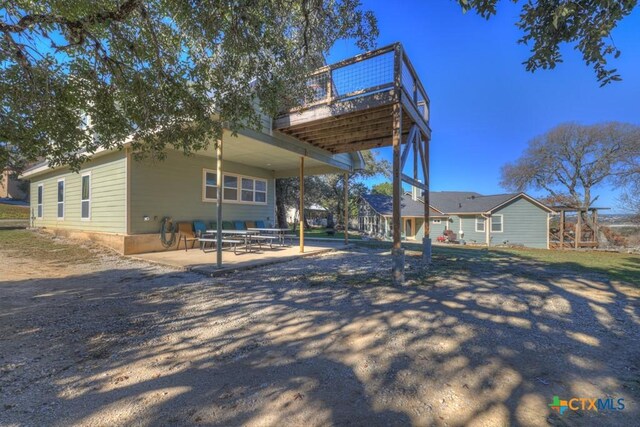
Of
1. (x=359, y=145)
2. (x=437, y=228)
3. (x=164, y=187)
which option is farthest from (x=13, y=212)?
(x=437, y=228)

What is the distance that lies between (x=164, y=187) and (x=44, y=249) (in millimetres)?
3925

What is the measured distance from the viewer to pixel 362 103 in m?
6.10

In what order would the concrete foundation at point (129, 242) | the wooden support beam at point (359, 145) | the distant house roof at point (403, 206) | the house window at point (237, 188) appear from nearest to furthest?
the concrete foundation at point (129, 242) < the wooden support beam at point (359, 145) < the house window at point (237, 188) < the distant house roof at point (403, 206)

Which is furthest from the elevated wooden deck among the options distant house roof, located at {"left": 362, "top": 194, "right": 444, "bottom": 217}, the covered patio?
distant house roof, located at {"left": 362, "top": 194, "right": 444, "bottom": 217}

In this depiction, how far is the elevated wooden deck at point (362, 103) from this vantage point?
5684mm

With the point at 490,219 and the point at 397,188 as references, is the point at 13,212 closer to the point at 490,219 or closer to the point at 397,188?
the point at 397,188

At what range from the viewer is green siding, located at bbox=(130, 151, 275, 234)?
8352 mm

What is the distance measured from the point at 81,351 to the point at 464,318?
3999 mm

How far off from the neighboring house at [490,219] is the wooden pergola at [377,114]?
52.2 ft

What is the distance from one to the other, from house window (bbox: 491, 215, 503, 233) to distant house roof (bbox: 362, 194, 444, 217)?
3.54 metres

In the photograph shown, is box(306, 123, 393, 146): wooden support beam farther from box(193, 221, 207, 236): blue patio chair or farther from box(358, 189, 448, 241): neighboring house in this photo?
box(358, 189, 448, 241): neighboring house

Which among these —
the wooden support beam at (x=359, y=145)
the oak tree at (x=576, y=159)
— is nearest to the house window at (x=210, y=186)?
the wooden support beam at (x=359, y=145)

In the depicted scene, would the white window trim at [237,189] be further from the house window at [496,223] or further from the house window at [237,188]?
the house window at [496,223]

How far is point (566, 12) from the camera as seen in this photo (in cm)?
219
